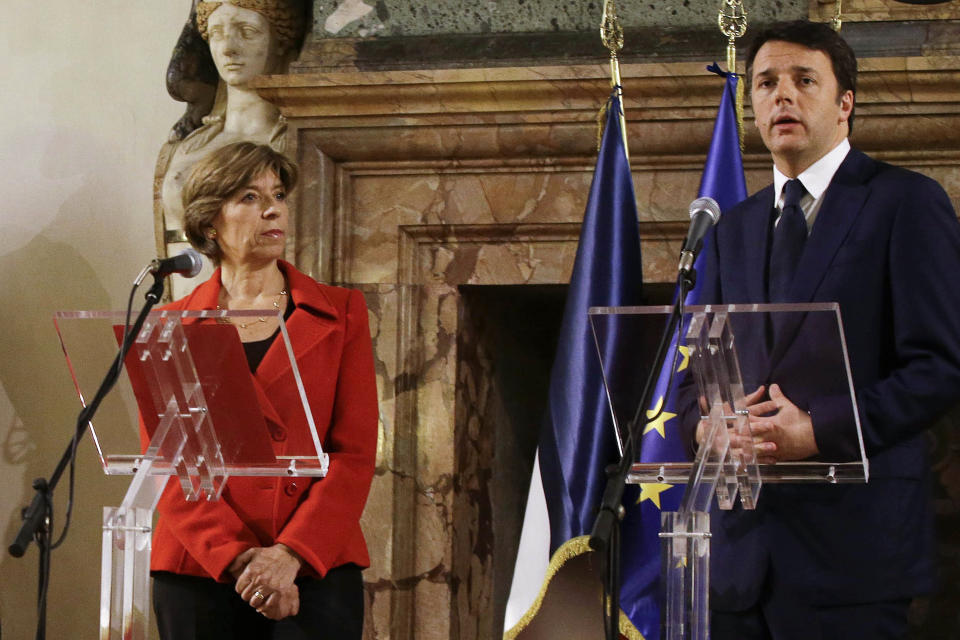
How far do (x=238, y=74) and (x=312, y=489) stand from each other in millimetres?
2044

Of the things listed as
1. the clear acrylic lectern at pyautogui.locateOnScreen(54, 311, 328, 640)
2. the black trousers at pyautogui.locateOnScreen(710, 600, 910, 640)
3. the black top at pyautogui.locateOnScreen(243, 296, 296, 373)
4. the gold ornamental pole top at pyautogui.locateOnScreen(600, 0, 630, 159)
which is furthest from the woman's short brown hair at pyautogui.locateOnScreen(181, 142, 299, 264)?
the black trousers at pyautogui.locateOnScreen(710, 600, 910, 640)

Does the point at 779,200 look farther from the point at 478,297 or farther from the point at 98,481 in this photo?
the point at 98,481

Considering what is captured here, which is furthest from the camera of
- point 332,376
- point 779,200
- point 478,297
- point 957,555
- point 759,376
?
point 478,297

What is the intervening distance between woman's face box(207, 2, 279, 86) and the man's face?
→ 2.19 m

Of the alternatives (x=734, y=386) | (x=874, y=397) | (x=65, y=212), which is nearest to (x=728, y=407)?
(x=734, y=386)

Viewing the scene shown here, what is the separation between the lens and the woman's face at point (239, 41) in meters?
4.60

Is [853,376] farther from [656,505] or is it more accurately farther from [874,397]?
[656,505]

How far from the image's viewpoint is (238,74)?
461 cm

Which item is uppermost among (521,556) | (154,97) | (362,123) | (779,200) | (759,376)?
(154,97)

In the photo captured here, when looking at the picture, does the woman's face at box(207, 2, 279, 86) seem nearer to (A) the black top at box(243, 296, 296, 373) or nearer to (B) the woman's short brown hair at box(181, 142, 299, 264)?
(B) the woman's short brown hair at box(181, 142, 299, 264)

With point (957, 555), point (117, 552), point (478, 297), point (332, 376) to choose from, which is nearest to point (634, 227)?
point (478, 297)

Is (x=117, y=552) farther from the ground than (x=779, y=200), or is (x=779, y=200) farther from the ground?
(x=779, y=200)

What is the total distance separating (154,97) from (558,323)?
5.73 ft

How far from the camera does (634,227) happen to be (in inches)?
149
